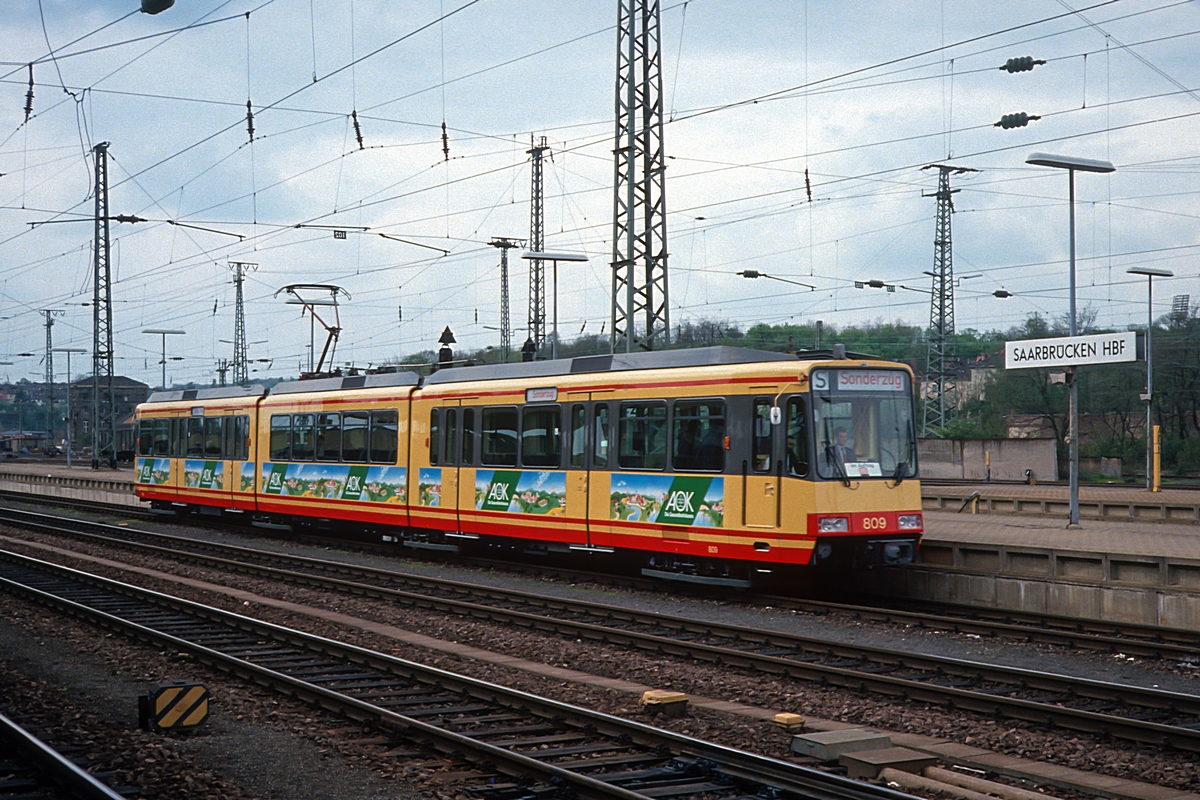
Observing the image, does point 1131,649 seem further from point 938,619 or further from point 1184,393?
point 1184,393

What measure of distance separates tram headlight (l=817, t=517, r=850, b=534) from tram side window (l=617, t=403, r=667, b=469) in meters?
2.84

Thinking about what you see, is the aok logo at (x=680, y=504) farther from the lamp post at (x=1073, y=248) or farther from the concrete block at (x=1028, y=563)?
the lamp post at (x=1073, y=248)

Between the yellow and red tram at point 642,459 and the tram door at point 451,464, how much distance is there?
0.04 metres

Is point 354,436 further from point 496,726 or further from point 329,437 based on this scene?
point 496,726

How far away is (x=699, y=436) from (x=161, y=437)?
21842 millimetres

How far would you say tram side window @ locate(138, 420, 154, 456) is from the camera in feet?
113

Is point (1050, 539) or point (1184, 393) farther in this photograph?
point (1184, 393)

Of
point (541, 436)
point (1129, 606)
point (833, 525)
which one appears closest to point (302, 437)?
point (541, 436)

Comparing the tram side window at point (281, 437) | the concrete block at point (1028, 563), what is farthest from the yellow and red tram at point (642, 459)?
the concrete block at point (1028, 563)

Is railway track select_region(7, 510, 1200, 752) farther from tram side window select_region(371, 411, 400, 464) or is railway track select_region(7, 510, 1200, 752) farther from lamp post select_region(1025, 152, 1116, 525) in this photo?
lamp post select_region(1025, 152, 1116, 525)

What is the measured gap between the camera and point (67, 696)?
10805mm

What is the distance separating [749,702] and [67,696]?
6020mm

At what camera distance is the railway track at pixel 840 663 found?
9.32 meters

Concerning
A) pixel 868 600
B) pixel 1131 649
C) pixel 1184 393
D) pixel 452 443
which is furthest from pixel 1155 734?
pixel 1184 393
